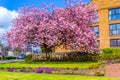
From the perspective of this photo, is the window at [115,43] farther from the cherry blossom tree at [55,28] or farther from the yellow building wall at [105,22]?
the cherry blossom tree at [55,28]

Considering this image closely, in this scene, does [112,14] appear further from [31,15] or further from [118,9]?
[31,15]

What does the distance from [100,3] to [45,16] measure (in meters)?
16.5

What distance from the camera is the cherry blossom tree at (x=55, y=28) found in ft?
121

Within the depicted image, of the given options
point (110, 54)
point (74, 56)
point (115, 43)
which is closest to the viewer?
point (110, 54)

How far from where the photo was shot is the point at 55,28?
120 feet

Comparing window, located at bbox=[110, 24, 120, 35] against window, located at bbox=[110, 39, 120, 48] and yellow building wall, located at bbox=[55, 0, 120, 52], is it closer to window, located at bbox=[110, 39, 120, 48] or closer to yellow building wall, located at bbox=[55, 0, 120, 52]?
yellow building wall, located at bbox=[55, 0, 120, 52]

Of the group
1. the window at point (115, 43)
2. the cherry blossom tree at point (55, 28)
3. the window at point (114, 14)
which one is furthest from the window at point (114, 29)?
the cherry blossom tree at point (55, 28)

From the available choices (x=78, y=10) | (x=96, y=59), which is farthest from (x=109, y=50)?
(x=78, y=10)

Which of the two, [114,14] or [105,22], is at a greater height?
[114,14]

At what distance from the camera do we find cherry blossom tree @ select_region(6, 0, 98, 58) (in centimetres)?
3675

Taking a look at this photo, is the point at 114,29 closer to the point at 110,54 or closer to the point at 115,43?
the point at 115,43

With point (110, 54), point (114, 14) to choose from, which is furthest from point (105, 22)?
point (110, 54)

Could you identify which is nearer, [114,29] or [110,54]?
[110,54]

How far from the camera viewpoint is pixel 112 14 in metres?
50.3
